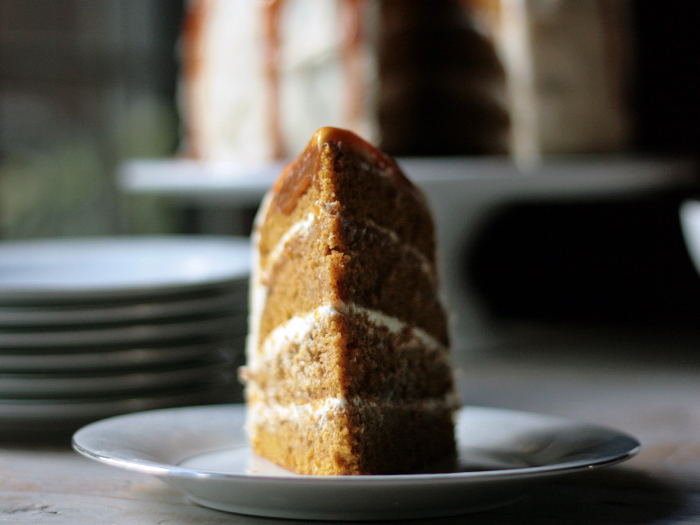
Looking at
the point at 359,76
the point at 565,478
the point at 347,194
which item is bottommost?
the point at 565,478

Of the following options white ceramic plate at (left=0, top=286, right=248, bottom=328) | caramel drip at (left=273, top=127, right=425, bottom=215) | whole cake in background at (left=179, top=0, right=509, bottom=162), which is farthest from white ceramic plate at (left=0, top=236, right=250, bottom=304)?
caramel drip at (left=273, top=127, right=425, bottom=215)

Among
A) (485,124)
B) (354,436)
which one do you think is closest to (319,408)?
(354,436)

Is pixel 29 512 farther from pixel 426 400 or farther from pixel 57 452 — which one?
pixel 426 400

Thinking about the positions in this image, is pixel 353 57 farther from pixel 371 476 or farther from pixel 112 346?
pixel 371 476

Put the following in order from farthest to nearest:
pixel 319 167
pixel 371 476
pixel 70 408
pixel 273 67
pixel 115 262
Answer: pixel 273 67
pixel 115 262
pixel 70 408
pixel 319 167
pixel 371 476

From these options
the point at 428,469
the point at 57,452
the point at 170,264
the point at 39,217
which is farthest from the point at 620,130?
the point at 39,217

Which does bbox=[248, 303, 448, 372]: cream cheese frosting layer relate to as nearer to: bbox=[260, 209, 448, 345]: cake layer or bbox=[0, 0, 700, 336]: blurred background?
bbox=[260, 209, 448, 345]: cake layer

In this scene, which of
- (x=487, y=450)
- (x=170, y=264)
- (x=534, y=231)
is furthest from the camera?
(x=534, y=231)

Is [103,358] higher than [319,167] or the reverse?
the reverse
